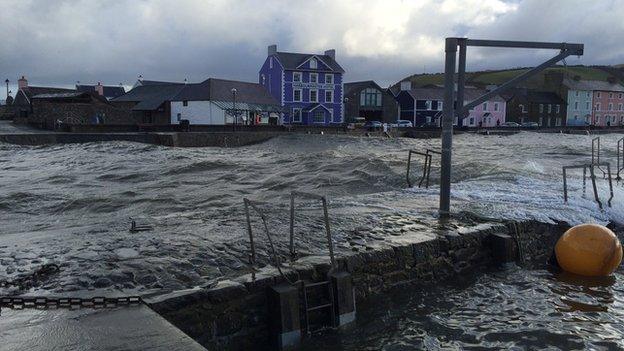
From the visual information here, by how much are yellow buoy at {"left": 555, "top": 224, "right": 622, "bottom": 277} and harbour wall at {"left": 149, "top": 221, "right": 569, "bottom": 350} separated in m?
0.87

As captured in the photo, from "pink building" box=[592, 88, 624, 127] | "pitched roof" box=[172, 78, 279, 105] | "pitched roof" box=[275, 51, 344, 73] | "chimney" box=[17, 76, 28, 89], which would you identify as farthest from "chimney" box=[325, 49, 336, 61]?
"pink building" box=[592, 88, 624, 127]

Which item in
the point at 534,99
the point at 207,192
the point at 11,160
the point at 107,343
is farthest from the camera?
the point at 534,99

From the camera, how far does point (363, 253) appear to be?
23.4 ft

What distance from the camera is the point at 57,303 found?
4.95 metres

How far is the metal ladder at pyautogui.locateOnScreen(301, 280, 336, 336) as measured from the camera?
20.0 feet

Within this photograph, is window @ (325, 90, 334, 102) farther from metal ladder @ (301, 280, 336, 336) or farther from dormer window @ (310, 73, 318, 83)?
metal ladder @ (301, 280, 336, 336)

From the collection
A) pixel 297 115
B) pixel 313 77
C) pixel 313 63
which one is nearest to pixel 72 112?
pixel 297 115

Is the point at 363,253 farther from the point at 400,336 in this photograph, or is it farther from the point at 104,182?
the point at 104,182

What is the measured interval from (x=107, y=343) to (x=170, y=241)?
347cm

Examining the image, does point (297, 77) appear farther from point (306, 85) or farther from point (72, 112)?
point (72, 112)

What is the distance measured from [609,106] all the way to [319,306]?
12439cm

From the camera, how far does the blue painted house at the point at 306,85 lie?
71.9 meters

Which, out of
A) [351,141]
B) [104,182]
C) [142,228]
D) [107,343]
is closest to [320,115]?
[351,141]

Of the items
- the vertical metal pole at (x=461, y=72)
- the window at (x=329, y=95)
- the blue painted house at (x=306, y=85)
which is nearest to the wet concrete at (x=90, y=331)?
the vertical metal pole at (x=461, y=72)
